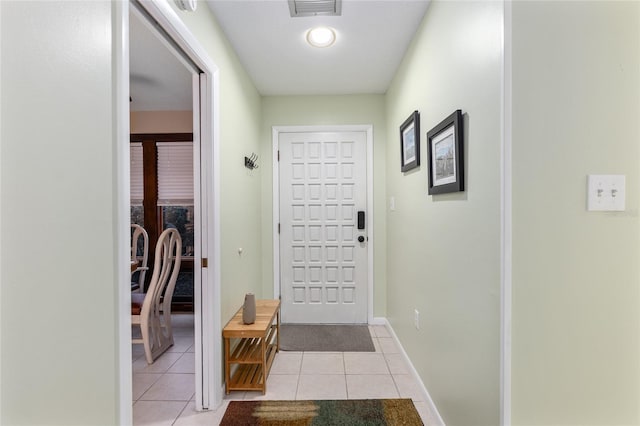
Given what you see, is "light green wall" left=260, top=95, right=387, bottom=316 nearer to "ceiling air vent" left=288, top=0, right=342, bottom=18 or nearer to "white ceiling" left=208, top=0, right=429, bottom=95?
"white ceiling" left=208, top=0, right=429, bottom=95

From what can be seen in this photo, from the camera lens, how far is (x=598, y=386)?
1.17m

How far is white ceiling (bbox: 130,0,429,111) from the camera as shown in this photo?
204 cm

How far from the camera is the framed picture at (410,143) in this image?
2247 mm

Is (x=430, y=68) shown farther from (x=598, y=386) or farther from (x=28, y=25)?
(x=28, y=25)

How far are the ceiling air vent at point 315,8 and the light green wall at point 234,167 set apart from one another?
1.69ft

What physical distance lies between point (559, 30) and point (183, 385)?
2849 millimetres

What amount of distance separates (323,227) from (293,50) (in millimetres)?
1745

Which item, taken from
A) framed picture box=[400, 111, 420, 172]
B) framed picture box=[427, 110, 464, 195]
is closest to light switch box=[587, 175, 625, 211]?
framed picture box=[427, 110, 464, 195]

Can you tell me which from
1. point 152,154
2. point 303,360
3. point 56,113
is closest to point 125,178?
point 56,113

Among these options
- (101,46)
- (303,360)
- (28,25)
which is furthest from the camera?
(303,360)

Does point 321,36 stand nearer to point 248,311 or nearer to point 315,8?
point 315,8

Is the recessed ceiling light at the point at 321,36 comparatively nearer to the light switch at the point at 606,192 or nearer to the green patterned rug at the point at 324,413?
the light switch at the point at 606,192

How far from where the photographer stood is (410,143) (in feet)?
7.98

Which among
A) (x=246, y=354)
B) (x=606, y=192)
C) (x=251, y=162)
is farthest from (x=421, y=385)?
(x=251, y=162)
